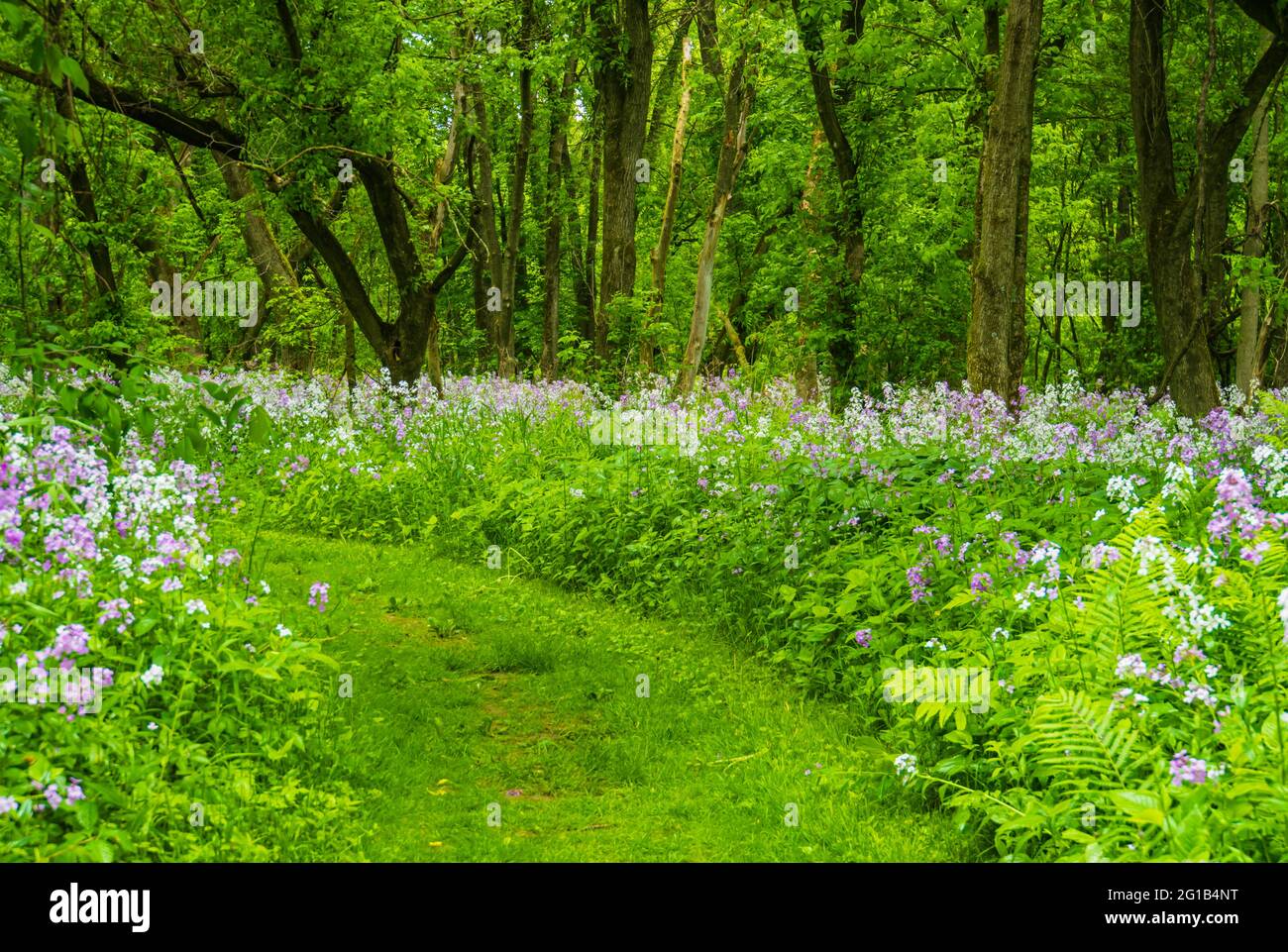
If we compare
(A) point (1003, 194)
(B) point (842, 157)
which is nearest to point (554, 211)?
(B) point (842, 157)

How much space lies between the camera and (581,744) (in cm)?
621

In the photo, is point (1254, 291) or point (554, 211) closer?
point (1254, 291)

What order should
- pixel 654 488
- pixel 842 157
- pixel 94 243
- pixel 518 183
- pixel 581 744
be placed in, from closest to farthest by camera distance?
pixel 581 744
pixel 654 488
pixel 94 243
pixel 842 157
pixel 518 183

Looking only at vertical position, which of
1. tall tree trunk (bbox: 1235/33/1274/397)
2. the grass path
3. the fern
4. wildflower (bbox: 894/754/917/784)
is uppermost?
tall tree trunk (bbox: 1235/33/1274/397)

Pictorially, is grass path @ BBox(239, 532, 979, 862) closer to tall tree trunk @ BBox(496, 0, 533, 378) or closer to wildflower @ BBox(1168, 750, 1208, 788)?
wildflower @ BBox(1168, 750, 1208, 788)

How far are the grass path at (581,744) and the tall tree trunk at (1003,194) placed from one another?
485 centimetres

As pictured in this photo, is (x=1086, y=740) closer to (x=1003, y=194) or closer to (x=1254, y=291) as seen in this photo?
(x=1003, y=194)

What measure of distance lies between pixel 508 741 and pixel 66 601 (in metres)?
2.47

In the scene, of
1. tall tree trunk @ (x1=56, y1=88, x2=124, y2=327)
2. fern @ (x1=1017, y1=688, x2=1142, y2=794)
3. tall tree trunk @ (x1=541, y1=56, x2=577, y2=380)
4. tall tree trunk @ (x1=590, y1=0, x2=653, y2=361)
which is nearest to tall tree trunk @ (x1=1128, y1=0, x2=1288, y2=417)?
tall tree trunk @ (x1=590, y1=0, x2=653, y2=361)

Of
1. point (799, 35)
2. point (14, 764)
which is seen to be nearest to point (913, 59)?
point (799, 35)

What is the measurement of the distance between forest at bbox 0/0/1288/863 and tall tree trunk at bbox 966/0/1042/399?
0.14ft

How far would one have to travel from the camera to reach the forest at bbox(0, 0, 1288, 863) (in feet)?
13.8

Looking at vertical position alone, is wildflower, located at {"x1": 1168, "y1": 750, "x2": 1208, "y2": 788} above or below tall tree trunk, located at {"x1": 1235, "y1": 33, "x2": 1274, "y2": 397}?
below

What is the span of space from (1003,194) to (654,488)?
4475mm
